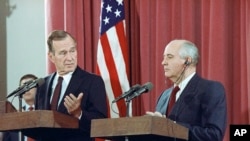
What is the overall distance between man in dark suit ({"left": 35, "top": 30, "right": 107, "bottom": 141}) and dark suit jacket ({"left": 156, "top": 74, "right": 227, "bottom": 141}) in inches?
21.4

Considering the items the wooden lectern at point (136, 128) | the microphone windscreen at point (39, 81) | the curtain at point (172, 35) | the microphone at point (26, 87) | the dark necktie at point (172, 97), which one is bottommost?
the wooden lectern at point (136, 128)

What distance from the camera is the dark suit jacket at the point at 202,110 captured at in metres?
4.48

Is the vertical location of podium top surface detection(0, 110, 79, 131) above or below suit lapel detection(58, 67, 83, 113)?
below

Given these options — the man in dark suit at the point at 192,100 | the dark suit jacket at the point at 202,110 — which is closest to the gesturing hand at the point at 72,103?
the man in dark suit at the point at 192,100

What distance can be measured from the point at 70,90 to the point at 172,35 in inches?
67.9

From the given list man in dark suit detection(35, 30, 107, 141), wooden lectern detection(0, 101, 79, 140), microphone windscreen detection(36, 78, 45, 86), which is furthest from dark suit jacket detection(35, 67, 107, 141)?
microphone windscreen detection(36, 78, 45, 86)

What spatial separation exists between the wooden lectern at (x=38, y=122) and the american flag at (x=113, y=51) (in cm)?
174

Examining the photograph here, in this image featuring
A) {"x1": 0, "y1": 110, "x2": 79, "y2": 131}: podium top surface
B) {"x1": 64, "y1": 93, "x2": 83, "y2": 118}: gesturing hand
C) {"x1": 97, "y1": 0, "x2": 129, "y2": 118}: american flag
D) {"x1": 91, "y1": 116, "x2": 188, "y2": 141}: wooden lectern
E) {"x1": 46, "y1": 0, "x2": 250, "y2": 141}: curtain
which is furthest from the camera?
{"x1": 97, "y1": 0, "x2": 129, "y2": 118}: american flag

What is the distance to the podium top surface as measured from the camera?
4.12 meters

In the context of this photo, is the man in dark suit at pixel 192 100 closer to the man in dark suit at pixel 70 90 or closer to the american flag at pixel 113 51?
the man in dark suit at pixel 70 90

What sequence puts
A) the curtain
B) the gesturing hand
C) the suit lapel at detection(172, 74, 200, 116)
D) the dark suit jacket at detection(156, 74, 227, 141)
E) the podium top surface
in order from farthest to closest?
the curtain → the suit lapel at detection(172, 74, 200, 116) → the dark suit jacket at detection(156, 74, 227, 141) → the gesturing hand → the podium top surface

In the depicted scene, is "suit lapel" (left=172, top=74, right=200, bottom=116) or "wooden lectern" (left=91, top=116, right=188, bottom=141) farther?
"suit lapel" (left=172, top=74, right=200, bottom=116)

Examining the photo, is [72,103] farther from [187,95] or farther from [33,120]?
[187,95]

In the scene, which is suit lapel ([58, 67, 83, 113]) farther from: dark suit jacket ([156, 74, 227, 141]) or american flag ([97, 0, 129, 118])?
american flag ([97, 0, 129, 118])
